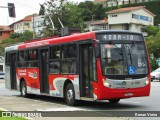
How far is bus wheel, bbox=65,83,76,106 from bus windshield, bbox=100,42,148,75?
228cm

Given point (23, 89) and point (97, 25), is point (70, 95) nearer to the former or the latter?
point (23, 89)

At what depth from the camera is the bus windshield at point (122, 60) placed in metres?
15.2

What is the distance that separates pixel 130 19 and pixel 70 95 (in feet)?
272

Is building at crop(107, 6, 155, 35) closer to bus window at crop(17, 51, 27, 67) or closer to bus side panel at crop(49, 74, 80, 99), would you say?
bus window at crop(17, 51, 27, 67)

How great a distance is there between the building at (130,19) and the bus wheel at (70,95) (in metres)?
82.1

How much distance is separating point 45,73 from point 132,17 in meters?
81.5

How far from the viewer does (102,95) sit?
586 inches

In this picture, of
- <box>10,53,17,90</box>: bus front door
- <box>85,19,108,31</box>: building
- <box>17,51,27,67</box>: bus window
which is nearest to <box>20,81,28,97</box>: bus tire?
<box>17,51,27,67</box>: bus window

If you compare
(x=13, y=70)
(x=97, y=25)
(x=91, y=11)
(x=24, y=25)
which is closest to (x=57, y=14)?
(x=97, y=25)

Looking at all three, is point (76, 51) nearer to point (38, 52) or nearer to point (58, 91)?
point (58, 91)

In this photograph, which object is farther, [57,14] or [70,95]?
[57,14]

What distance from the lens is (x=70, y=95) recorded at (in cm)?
1698

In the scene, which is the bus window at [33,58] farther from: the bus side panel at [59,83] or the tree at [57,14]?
the tree at [57,14]

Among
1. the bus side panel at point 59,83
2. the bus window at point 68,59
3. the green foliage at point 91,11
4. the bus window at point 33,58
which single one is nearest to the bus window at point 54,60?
the bus side panel at point 59,83
